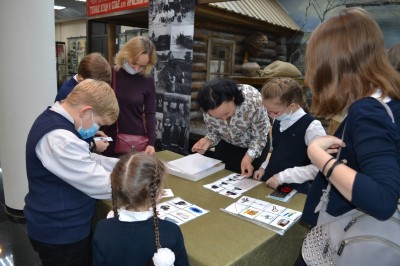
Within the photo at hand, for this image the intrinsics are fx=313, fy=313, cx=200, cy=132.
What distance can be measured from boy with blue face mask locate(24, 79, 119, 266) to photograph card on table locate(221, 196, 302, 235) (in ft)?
2.23

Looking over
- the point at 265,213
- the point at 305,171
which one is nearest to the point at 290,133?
the point at 305,171

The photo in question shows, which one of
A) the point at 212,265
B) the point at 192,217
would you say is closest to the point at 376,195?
the point at 212,265

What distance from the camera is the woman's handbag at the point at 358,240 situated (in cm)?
92

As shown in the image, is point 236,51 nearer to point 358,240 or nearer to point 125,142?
point 125,142

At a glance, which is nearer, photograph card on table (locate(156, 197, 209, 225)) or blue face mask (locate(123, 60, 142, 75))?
photograph card on table (locate(156, 197, 209, 225))

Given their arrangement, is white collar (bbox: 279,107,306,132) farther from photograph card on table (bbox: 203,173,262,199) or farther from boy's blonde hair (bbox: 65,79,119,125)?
boy's blonde hair (bbox: 65,79,119,125)

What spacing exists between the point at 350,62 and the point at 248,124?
1440 mm

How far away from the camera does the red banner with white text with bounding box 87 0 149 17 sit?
4.63m

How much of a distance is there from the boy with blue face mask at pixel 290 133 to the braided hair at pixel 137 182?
106 centimetres

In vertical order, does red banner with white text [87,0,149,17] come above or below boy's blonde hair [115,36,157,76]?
above

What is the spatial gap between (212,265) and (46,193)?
84 cm

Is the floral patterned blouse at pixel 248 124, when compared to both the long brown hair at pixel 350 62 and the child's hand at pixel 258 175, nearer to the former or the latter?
the child's hand at pixel 258 175

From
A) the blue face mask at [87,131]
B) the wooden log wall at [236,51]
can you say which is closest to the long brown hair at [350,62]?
the blue face mask at [87,131]

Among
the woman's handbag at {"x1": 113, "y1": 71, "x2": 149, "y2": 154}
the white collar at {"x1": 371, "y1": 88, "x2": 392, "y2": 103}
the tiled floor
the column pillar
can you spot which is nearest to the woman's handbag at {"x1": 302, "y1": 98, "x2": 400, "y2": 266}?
the white collar at {"x1": 371, "y1": 88, "x2": 392, "y2": 103}
